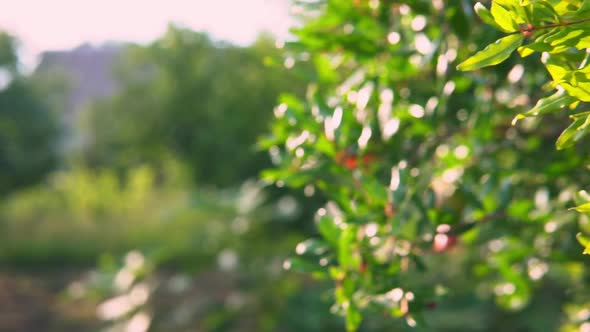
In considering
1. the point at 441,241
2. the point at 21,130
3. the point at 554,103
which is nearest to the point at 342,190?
the point at 441,241

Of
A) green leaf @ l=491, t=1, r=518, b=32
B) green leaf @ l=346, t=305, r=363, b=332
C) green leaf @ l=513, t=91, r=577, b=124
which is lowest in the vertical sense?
green leaf @ l=346, t=305, r=363, b=332

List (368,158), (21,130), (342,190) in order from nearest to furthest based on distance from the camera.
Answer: (342,190), (368,158), (21,130)

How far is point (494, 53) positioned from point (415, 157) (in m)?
0.70

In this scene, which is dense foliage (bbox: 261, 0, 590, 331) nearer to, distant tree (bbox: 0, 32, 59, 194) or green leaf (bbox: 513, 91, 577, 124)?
green leaf (bbox: 513, 91, 577, 124)

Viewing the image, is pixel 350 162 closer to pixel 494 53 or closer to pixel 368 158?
pixel 368 158

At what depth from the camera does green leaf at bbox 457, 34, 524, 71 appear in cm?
76

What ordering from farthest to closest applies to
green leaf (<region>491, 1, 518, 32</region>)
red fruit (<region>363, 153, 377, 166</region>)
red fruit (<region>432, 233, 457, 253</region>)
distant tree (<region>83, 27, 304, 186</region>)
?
distant tree (<region>83, 27, 304, 186</region>)
red fruit (<region>363, 153, 377, 166</region>)
red fruit (<region>432, 233, 457, 253</region>)
green leaf (<region>491, 1, 518, 32</region>)

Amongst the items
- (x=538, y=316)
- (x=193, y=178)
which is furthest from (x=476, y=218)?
(x=193, y=178)

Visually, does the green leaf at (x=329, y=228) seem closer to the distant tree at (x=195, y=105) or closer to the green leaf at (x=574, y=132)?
the green leaf at (x=574, y=132)

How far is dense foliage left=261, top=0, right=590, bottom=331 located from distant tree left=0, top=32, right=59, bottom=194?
39.5 ft

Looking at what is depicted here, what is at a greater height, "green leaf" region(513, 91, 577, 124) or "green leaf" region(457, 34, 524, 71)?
"green leaf" region(457, 34, 524, 71)

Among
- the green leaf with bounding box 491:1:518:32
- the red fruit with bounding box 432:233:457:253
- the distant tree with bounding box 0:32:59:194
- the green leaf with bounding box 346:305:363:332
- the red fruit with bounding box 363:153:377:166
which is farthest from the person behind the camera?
the distant tree with bounding box 0:32:59:194

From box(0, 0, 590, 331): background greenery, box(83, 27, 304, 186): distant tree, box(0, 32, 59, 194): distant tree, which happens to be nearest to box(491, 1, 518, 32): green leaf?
box(0, 0, 590, 331): background greenery

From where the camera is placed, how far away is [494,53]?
0.77 meters
